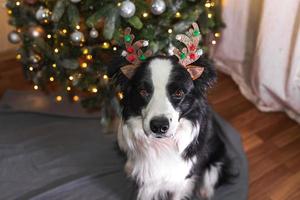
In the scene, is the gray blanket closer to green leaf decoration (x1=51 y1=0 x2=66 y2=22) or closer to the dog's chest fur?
the dog's chest fur

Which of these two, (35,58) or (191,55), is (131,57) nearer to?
(191,55)

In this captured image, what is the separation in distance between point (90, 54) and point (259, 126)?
1.13m

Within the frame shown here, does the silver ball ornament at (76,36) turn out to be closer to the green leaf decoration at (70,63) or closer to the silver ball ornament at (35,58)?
the green leaf decoration at (70,63)

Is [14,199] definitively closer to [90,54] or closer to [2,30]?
[90,54]

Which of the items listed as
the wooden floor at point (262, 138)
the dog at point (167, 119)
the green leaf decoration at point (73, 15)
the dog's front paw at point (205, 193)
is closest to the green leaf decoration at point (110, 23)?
the green leaf decoration at point (73, 15)

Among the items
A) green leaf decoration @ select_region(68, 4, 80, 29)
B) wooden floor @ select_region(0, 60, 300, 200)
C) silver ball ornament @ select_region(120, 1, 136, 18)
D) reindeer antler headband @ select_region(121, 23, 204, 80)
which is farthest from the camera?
wooden floor @ select_region(0, 60, 300, 200)

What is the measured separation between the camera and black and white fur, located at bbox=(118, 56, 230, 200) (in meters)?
1.54

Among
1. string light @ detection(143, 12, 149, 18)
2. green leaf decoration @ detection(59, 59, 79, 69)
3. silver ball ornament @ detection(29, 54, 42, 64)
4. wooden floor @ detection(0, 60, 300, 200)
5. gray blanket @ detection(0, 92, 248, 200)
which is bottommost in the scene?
wooden floor @ detection(0, 60, 300, 200)

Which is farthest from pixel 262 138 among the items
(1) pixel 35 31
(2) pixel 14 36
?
(2) pixel 14 36

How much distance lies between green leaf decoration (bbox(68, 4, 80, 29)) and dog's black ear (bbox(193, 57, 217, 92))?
66cm

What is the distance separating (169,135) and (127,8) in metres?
0.65

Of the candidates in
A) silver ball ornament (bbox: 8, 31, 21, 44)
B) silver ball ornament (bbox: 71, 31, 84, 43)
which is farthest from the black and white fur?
silver ball ornament (bbox: 8, 31, 21, 44)

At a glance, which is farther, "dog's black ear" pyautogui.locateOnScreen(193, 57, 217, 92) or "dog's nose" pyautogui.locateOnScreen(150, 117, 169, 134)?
"dog's black ear" pyautogui.locateOnScreen(193, 57, 217, 92)

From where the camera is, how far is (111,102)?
229 cm
